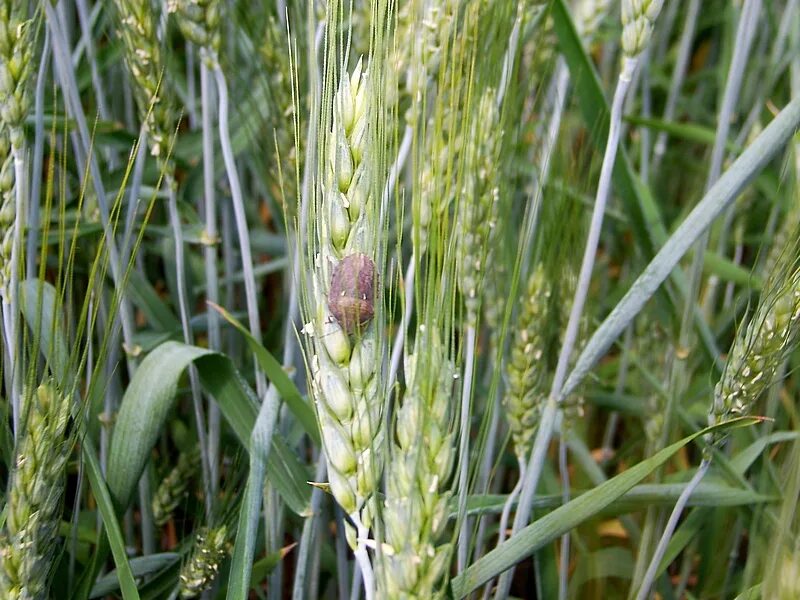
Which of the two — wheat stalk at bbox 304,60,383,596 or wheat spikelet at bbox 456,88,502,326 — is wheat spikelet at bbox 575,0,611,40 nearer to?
wheat spikelet at bbox 456,88,502,326

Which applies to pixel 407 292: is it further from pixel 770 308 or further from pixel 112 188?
pixel 112 188

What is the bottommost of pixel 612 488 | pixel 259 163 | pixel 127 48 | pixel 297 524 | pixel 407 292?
pixel 297 524

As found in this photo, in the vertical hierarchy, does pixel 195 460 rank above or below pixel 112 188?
below

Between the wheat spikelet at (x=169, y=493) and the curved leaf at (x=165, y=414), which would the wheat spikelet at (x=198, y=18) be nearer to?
the curved leaf at (x=165, y=414)

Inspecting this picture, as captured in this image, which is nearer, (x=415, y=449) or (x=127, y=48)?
(x=415, y=449)

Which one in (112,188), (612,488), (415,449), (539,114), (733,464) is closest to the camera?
(415,449)

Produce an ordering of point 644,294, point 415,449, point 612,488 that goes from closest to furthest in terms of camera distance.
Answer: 1. point 415,449
2. point 612,488
3. point 644,294

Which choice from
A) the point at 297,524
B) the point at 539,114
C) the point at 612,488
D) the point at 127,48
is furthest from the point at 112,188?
the point at 612,488
